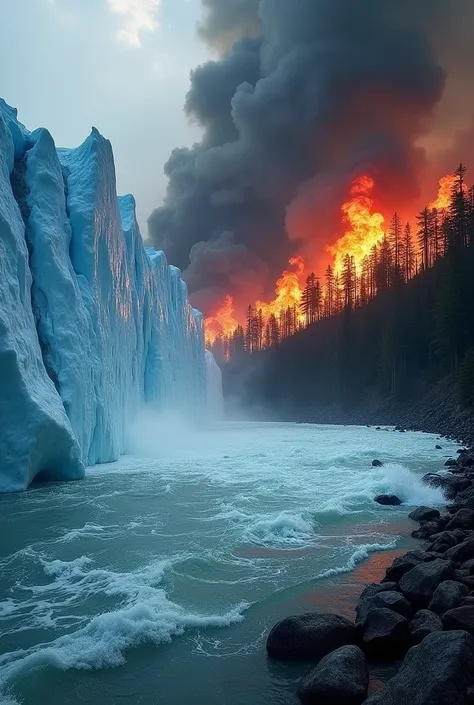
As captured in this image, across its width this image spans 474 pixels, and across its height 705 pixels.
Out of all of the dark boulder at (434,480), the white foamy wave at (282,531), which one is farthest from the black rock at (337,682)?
the dark boulder at (434,480)

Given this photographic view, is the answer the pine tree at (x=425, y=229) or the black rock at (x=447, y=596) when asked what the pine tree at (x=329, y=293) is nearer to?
the pine tree at (x=425, y=229)

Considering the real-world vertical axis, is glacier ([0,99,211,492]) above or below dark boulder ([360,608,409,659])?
above

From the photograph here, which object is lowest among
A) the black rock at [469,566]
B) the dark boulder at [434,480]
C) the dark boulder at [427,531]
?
the dark boulder at [427,531]

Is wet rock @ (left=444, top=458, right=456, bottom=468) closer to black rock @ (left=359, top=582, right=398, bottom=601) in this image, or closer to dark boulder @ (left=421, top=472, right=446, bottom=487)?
dark boulder @ (left=421, top=472, right=446, bottom=487)

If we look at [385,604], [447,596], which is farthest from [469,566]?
[385,604]

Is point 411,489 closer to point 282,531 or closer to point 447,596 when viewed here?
point 282,531

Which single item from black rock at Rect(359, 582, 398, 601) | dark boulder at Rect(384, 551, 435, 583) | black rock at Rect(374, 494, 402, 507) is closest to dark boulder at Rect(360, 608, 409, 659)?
black rock at Rect(359, 582, 398, 601)

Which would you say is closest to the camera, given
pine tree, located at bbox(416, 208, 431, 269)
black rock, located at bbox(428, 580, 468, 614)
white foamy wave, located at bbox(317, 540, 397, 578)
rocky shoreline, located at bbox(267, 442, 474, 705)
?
rocky shoreline, located at bbox(267, 442, 474, 705)
